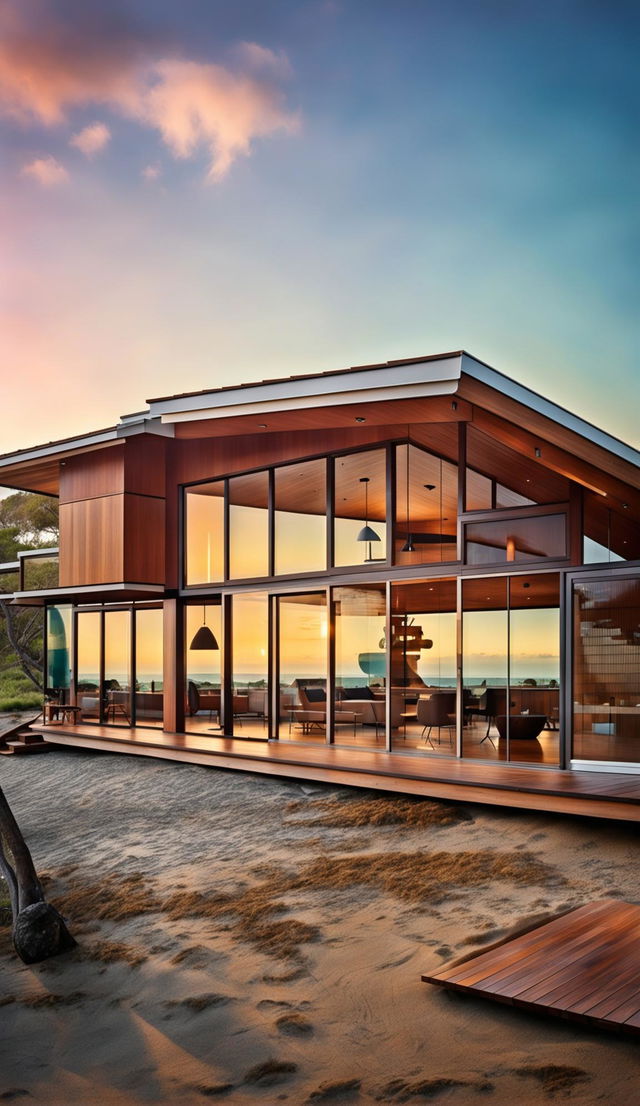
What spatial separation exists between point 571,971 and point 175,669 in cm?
1000

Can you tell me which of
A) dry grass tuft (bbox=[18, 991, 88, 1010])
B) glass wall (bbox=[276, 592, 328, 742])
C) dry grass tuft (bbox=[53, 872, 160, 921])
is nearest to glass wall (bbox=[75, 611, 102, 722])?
glass wall (bbox=[276, 592, 328, 742])

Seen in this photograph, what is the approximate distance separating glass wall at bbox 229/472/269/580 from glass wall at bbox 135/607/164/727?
209 centimetres

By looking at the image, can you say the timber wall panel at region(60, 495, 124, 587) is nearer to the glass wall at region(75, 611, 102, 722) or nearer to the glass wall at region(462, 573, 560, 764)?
the glass wall at region(75, 611, 102, 722)

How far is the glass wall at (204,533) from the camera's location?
13.3 metres

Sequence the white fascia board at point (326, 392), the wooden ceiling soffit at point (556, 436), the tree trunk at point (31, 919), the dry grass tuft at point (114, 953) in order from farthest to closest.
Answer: the wooden ceiling soffit at point (556, 436) → the white fascia board at point (326, 392) → the tree trunk at point (31, 919) → the dry grass tuft at point (114, 953)

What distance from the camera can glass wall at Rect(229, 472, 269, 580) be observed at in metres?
12.6

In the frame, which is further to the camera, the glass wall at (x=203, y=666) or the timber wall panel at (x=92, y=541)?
the glass wall at (x=203, y=666)

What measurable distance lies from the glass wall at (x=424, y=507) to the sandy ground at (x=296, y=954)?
10.4 ft

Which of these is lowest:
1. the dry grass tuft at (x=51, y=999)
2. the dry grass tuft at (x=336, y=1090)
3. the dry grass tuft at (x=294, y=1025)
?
the dry grass tuft at (x=51, y=999)

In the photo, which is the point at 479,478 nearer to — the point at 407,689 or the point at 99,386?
the point at 407,689

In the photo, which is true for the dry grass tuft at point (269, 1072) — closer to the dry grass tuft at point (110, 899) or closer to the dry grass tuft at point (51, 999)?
the dry grass tuft at point (51, 999)

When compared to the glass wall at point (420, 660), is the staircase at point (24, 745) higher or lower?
lower

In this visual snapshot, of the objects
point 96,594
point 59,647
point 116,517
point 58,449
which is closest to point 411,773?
point 116,517

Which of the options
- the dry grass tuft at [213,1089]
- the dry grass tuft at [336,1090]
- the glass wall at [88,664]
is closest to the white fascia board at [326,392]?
the glass wall at [88,664]
